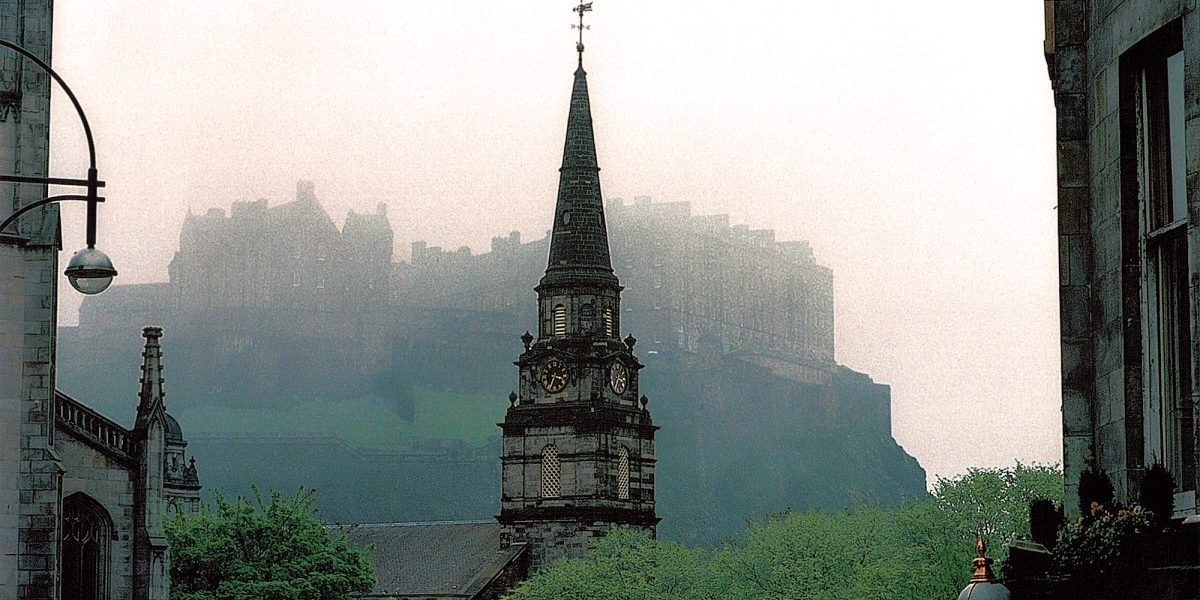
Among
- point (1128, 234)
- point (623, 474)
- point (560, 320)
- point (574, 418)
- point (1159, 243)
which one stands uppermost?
point (560, 320)

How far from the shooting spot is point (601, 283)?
408 ft

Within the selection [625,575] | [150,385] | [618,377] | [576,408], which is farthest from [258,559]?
[618,377]

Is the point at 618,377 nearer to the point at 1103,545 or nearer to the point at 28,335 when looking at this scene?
the point at 28,335

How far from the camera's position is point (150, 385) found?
5731 centimetres

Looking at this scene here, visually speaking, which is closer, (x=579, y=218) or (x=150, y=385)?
(x=150, y=385)

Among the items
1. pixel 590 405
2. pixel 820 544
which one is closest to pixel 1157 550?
pixel 820 544

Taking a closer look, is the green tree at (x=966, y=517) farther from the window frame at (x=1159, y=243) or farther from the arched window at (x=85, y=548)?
the window frame at (x=1159, y=243)

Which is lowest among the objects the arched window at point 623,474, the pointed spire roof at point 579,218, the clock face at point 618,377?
the arched window at point 623,474

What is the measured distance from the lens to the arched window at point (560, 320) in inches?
4941

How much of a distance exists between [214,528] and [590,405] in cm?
5023

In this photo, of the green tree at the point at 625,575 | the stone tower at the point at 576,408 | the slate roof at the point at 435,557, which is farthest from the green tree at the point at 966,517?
the slate roof at the point at 435,557

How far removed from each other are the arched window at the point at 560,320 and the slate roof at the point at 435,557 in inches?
524

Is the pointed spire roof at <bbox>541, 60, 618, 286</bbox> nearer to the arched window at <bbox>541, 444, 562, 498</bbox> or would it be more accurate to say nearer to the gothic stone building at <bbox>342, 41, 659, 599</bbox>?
the gothic stone building at <bbox>342, 41, 659, 599</bbox>

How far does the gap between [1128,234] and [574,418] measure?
102m
